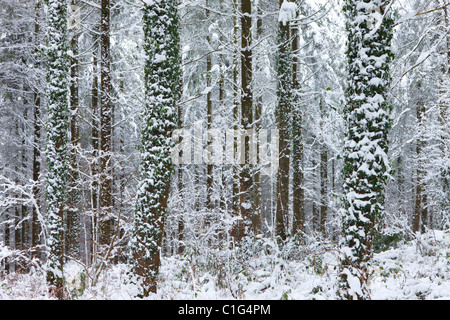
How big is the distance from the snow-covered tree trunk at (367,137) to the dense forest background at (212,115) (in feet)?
0.65

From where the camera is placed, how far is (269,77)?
15.5 meters

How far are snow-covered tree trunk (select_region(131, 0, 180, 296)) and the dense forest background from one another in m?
0.12

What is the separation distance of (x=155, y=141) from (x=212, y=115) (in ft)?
15.9

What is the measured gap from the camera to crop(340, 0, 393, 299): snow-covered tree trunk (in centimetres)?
507

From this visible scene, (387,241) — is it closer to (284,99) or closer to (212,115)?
(284,99)

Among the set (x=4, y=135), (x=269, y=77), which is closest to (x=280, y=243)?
(x=269, y=77)

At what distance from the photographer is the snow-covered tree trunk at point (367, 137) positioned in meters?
5.07

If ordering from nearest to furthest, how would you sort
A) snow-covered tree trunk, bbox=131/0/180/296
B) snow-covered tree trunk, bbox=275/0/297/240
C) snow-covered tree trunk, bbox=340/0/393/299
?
snow-covered tree trunk, bbox=340/0/393/299, snow-covered tree trunk, bbox=131/0/180/296, snow-covered tree trunk, bbox=275/0/297/240

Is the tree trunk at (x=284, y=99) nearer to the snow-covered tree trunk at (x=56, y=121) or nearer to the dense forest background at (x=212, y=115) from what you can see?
the dense forest background at (x=212, y=115)

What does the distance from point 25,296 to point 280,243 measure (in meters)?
6.54

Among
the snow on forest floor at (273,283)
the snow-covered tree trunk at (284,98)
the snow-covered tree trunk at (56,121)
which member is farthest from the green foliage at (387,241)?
the snow-covered tree trunk at (56,121)

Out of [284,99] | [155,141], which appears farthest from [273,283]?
[284,99]

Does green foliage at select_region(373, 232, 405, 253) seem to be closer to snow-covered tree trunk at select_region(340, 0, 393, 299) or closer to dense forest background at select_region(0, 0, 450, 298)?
dense forest background at select_region(0, 0, 450, 298)

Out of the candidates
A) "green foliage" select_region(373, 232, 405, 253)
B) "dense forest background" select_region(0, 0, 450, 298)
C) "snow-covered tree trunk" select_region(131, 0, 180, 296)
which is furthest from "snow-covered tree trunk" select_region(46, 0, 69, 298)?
"green foliage" select_region(373, 232, 405, 253)
